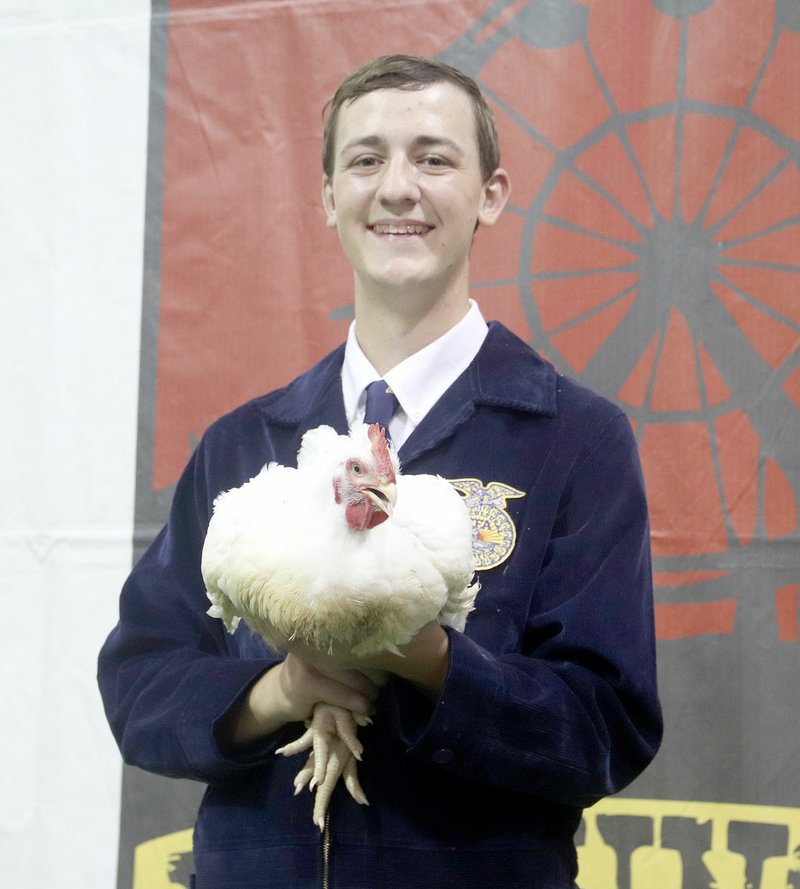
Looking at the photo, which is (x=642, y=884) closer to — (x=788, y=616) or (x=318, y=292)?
(x=788, y=616)

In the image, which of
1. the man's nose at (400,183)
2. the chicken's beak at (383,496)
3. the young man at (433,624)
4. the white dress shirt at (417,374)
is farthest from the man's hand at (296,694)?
the man's nose at (400,183)

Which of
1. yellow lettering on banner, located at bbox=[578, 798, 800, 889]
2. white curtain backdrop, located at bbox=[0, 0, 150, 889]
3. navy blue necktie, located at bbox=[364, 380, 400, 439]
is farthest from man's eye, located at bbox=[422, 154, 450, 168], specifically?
yellow lettering on banner, located at bbox=[578, 798, 800, 889]

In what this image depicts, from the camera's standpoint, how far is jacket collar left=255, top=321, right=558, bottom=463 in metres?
1.16

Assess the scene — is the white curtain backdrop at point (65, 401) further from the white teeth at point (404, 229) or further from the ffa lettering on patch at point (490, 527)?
the ffa lettering on patch at point (490, 527)

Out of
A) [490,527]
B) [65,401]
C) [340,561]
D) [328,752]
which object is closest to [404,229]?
[490,527]

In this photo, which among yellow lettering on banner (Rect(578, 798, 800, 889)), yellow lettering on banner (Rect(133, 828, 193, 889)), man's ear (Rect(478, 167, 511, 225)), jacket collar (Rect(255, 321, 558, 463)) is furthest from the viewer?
yellow lettering on banner (Rect(133, 828, 193, 889))

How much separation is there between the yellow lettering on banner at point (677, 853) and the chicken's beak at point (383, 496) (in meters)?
0.90

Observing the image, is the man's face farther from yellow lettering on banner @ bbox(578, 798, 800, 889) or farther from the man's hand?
yellow lettering on banner @ bbox(578, 798, 800, 889)

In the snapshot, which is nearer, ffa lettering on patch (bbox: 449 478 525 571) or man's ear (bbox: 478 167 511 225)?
ffa lettering on patch (bbox: 449 478 525 571)

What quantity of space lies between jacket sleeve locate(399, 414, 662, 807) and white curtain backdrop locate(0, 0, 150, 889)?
3.15 ft

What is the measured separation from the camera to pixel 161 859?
178cm

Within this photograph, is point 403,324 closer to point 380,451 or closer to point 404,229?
point 404,229

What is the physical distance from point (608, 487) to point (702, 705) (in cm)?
62

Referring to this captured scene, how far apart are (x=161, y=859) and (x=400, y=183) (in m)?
1.14
